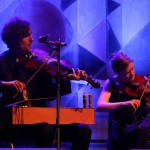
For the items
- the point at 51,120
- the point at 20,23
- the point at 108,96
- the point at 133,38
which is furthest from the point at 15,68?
the point at 133,38

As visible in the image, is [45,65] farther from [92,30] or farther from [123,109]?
[92,30]

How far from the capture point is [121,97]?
3.83 metres

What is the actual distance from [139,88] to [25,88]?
3.93ft

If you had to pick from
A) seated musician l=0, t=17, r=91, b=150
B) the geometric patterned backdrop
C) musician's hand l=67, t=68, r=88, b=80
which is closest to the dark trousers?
seated musician l=0, t=17, r=91, b=150

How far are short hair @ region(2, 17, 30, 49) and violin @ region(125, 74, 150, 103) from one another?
118 centimetres

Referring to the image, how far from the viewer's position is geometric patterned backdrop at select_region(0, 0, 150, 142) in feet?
14.2

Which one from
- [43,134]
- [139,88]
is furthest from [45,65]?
[139,88]

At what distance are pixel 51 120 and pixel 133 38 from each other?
2.13 meters

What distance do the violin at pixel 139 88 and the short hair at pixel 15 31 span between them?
118 centimetres

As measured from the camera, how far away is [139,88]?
374 centimetres

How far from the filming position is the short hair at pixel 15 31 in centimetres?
347

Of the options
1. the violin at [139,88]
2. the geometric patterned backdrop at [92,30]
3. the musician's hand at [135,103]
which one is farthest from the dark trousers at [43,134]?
the geometric patterned backdrop at [92,30]

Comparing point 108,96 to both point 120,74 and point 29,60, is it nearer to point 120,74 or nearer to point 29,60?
point 120,74

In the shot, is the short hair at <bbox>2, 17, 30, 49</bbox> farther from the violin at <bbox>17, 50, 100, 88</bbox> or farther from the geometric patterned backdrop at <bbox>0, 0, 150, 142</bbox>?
the geometric patterned backdrop at <bbox>0, 0, 150, 142</bbox>
